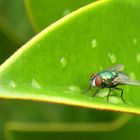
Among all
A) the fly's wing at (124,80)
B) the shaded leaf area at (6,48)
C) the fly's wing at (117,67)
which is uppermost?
the shaded leaf area at (6,48)

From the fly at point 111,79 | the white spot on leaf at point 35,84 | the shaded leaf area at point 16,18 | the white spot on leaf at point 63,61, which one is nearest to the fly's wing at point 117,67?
the fly at point 111,79

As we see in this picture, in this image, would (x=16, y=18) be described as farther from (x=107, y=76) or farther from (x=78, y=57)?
(x=78, y=57)

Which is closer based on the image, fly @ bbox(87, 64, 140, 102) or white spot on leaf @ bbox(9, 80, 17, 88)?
white spot on leaf @ bbox(9, 80, 17, 88)


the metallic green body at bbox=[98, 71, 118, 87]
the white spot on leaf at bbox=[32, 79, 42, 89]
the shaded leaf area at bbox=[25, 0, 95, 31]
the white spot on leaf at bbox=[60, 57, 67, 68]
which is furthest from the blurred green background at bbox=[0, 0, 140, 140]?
the white spot on leaf at bbox=[32, 79, 42, 89]

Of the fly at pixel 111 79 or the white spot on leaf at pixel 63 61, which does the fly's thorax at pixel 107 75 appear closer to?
the fly at pixel 111 79

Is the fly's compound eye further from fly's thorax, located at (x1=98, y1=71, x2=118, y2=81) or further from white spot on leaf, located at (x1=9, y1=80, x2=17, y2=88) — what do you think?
white spot on leaf, located at (x1=9, y1=80, x2=17, y2=88)

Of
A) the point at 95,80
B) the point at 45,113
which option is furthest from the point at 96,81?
the point at 45,113
